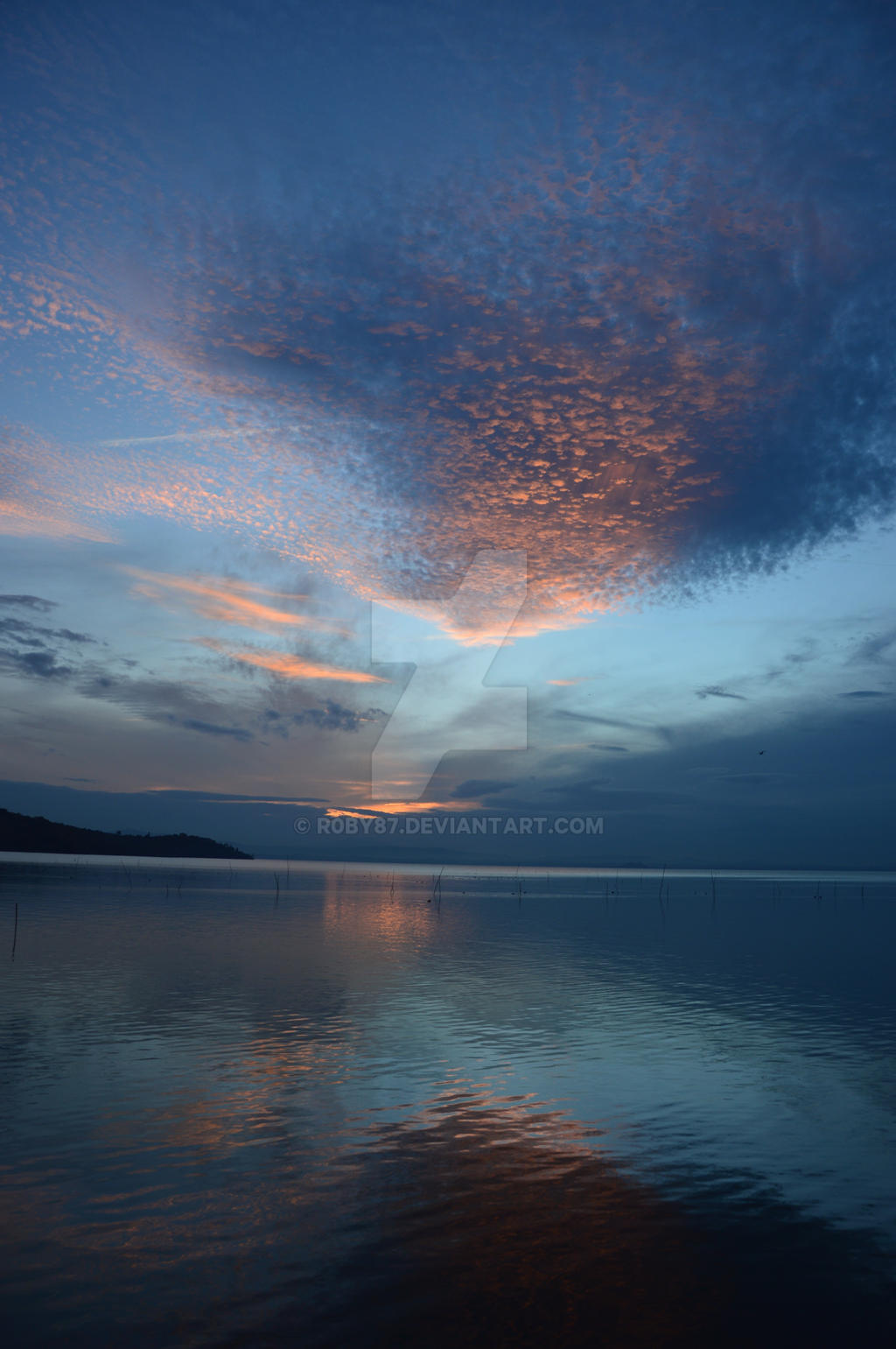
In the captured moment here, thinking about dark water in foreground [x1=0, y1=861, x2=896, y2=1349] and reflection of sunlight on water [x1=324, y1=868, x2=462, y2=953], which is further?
reflection of sunlight on water [x1=324, y1=868, x2=462, y2=953]

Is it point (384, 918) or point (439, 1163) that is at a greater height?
point (439, 1163)

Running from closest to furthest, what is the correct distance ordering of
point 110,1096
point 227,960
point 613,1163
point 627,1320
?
point 627,1320 → point 613,1163 → point 110,1096 → point 227,960

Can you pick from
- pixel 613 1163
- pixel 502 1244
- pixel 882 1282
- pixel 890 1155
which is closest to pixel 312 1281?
pixel 502 1244

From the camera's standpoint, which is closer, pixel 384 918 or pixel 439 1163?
pixel 439 1163

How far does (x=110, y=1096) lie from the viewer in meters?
21.1

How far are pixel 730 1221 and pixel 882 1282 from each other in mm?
2709

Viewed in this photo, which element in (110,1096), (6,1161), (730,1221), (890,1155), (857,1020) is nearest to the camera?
(730,1221)

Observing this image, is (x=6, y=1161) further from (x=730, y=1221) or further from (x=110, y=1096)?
(x=730, y=1221)

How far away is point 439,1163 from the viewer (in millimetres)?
17297

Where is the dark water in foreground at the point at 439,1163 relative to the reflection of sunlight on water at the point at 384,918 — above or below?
above

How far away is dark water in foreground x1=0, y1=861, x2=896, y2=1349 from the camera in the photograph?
11852 millimetres

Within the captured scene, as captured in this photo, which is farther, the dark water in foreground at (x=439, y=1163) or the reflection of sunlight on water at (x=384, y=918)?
the reflection of sunlight on water at (x=384, y=918)

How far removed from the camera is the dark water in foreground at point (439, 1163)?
1185 cm

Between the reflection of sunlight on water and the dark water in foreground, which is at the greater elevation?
the dark water in foreground
